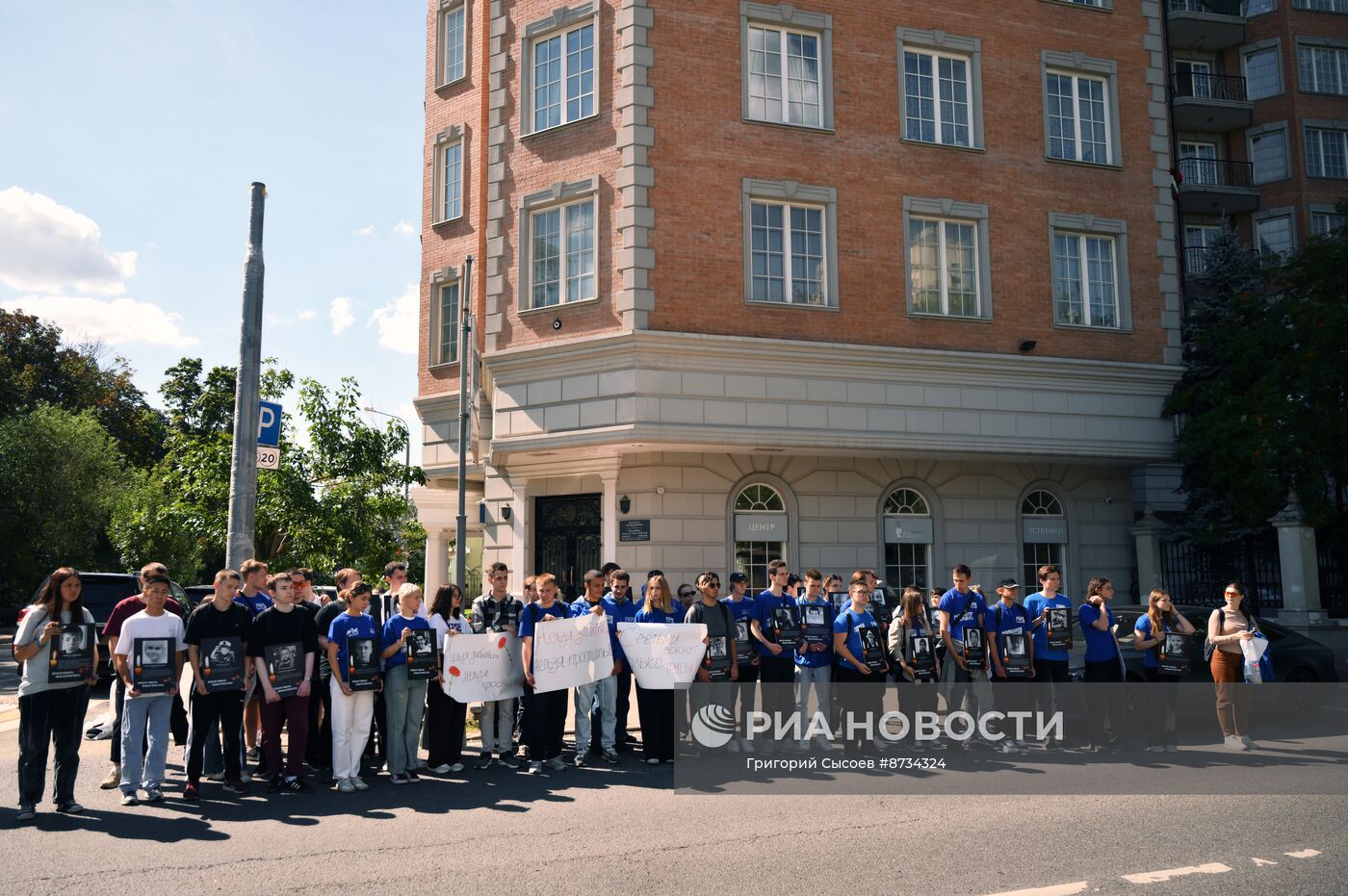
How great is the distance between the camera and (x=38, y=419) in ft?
132

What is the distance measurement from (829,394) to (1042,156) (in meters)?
7.15

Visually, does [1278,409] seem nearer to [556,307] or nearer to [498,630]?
[556,307]

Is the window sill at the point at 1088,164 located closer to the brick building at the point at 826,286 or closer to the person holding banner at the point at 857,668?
the brick building at the point at 826,286

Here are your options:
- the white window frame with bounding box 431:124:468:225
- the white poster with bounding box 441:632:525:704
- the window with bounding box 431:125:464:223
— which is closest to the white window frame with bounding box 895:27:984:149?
the white window frame with bounding box 431:124:468:225

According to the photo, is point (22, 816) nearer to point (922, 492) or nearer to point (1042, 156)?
point (922, 492)

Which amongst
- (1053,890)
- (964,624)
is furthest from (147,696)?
(964,624)

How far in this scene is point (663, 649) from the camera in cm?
1120

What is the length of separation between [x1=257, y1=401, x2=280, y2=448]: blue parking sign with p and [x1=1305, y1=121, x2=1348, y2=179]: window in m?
34.8

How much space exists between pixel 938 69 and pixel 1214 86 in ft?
64.2

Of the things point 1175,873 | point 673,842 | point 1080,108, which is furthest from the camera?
point 1080,108

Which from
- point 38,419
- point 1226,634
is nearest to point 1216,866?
point 1226,634

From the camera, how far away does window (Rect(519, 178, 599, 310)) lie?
19.1m

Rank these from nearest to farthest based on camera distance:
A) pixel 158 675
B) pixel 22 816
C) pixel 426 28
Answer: pixel 22 816 < pixel 158 675 < pixel 426 28

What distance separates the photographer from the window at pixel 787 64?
19.4 m
